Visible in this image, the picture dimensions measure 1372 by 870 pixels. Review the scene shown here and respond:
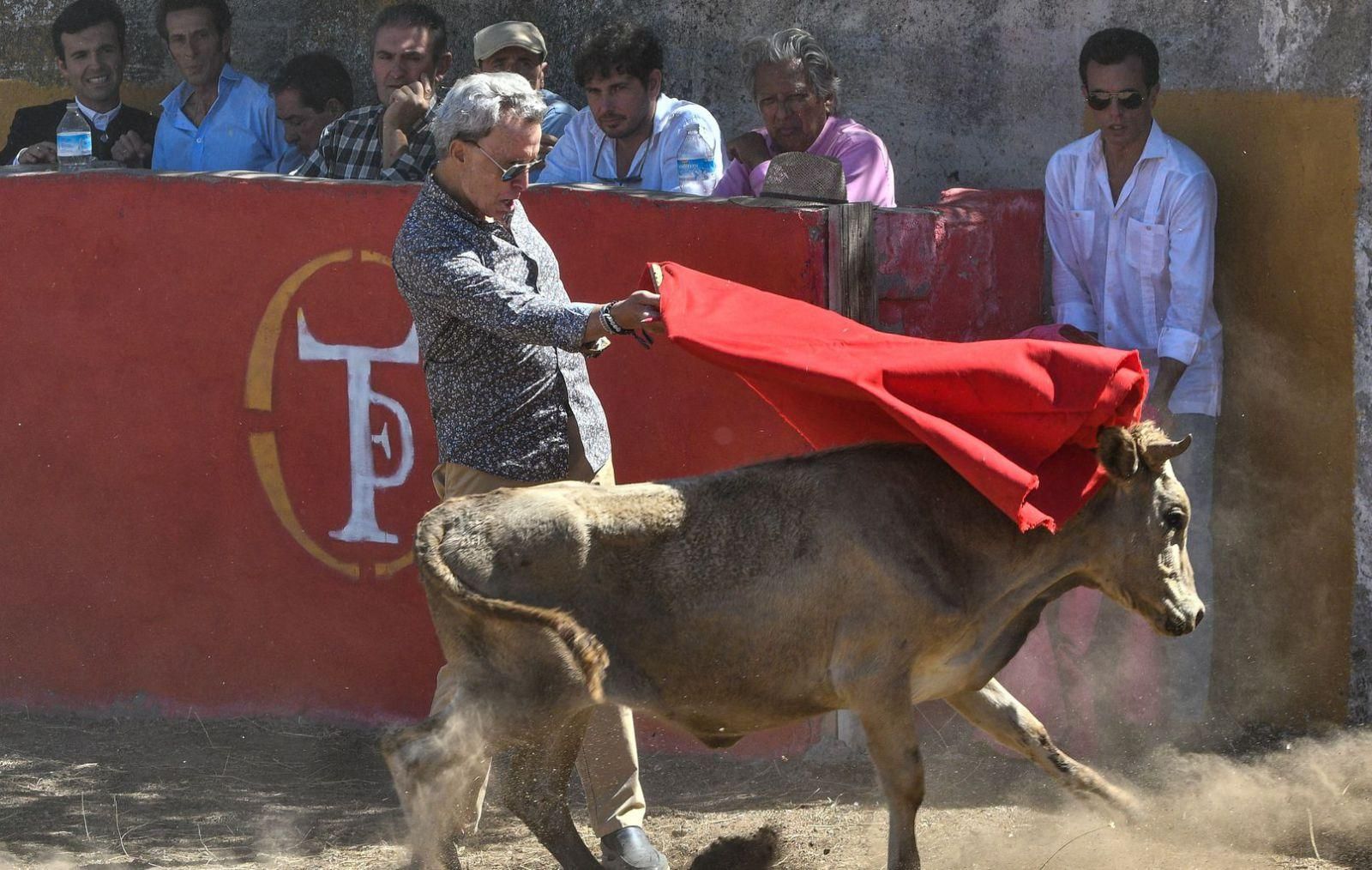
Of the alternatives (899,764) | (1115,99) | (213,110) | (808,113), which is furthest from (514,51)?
(899,764)

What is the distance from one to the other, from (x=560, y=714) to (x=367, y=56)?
524 centimetres

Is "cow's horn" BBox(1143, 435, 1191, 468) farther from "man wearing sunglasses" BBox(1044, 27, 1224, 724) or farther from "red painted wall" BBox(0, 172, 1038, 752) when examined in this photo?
"red painted wall" BBox(0, 172, 1038, 752)

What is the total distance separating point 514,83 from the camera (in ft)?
15.9

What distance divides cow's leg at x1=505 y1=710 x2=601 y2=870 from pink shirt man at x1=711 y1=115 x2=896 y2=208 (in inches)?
88.7

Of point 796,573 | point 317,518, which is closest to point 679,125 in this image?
point 317,518

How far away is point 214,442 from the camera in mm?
6891

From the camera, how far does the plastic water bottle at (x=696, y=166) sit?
21.8 ft

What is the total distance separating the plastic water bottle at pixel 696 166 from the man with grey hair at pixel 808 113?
0.16 metres

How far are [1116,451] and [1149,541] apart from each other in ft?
1.09

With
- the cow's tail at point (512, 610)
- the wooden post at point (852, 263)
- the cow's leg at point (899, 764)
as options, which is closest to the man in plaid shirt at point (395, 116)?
the wooden post at point (852, 263)

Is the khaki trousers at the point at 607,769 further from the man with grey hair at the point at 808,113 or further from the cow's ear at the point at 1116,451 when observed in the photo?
the man with grey hair at the point at 808,113

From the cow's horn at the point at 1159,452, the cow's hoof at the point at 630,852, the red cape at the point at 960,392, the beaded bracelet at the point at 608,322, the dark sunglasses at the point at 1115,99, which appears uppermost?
the dark sunglasses at the point at 1115,99

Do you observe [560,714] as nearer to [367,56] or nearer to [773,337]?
[773,337]

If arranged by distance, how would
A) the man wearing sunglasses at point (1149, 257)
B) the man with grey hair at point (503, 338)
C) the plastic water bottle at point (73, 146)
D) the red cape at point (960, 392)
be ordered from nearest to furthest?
the red cape at point (960, 392), the man with grey hair at point (503, 338), the man wearing sunglasses at point (1149, 257), the plastic water bottle at point (73, 146)
